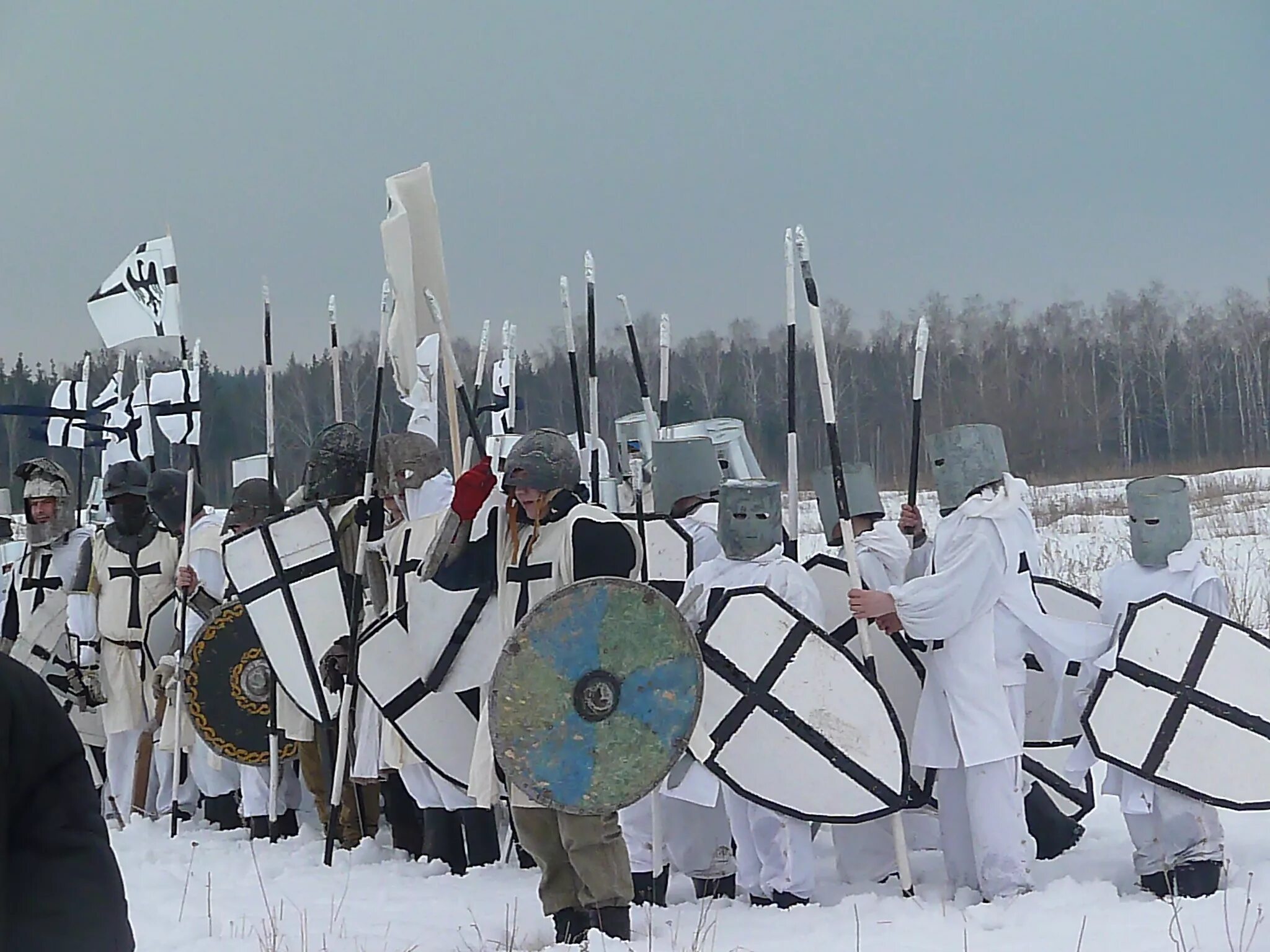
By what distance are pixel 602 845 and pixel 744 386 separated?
29.3 metres

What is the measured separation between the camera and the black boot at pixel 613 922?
171 inches

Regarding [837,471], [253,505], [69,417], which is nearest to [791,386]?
[837,471]

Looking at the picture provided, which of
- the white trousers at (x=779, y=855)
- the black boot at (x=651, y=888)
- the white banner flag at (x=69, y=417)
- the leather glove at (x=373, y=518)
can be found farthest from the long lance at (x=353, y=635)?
the white banner flag at (x=69, y=417)

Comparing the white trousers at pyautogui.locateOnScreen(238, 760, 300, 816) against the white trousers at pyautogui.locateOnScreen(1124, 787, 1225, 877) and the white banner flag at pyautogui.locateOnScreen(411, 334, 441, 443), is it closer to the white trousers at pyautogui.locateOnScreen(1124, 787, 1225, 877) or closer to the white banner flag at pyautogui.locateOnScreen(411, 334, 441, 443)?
the white banner flag at pyautogui.locateOnScreen(411, 334, 441, 443)

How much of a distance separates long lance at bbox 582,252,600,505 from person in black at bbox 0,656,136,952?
13.6ft

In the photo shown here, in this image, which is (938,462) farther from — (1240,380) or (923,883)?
(1240,380)

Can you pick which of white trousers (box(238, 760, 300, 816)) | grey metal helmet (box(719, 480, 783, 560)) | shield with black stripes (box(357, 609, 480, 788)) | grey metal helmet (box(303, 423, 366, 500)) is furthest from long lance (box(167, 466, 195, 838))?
grey metal helmet (box(719, 480, 783, 560))

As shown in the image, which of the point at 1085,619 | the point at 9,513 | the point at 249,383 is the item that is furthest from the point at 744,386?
the point at 1085,619

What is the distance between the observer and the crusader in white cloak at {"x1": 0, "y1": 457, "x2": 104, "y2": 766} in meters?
7.02

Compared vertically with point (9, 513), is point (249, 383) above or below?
above

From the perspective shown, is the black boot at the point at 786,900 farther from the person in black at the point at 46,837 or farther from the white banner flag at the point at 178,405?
the white banner flag at the point at 178,405

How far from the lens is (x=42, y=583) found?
721cm

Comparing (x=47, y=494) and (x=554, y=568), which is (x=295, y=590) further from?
(x=554, y=568)

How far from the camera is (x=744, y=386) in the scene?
33344mm
